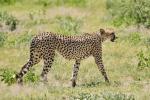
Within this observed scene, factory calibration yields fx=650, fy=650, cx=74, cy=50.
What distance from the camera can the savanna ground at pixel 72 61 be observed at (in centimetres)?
1323

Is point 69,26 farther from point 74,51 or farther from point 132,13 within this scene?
point 74,51

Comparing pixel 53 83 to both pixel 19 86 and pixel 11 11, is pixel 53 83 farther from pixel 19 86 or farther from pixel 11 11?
pixel 11 11

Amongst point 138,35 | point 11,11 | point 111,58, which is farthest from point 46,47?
point 11,11

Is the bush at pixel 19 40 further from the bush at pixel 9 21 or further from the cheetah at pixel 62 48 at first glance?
the cheetah at pixel 62 48

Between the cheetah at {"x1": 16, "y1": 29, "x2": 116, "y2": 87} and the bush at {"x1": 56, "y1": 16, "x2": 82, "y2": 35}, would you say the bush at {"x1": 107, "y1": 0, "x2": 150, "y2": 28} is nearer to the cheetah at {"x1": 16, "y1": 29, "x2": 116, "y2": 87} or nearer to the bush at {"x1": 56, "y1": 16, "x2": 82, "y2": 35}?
the bush at {"x1": 56, "y1": 16, "x2": 82, "y2": 35}

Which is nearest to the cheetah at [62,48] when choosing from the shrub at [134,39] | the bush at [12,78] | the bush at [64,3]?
the bush at [12,78]

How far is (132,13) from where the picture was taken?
24188 mm

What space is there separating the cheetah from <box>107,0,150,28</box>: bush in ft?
26.9

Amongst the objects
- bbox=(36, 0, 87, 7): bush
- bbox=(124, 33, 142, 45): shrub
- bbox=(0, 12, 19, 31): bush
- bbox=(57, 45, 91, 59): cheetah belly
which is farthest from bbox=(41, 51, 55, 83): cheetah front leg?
bbox=(36, 0, 87, 7): bush

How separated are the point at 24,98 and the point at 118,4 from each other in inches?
542

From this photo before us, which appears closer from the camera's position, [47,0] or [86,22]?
[86,22]

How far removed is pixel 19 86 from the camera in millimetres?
13773

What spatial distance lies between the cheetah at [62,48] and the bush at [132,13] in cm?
819

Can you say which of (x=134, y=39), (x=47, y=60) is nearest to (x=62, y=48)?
(x=47, y=60)
